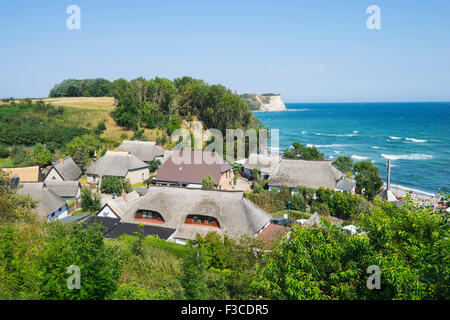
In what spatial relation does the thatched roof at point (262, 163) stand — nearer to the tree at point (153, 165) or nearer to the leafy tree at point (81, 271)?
the tree at point (153, 165)

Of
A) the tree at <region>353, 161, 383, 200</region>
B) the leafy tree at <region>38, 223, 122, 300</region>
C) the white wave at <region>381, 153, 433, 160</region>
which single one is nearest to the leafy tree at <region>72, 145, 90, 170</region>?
the tree at <region>353, 161, 383, 200</region>

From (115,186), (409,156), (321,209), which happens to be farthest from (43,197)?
(409,156)

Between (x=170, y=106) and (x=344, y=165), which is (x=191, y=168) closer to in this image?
(x=344, y=165)

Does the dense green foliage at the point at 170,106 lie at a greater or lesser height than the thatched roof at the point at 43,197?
greater

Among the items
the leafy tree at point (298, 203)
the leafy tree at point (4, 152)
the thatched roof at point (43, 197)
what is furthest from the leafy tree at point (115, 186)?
the leafy tree at point (4, 152)

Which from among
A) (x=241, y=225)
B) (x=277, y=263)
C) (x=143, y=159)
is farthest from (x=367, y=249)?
(x=143, y=159)

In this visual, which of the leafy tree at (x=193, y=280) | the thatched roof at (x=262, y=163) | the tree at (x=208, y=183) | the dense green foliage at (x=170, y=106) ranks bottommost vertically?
the tree at (x=208, y=183)
